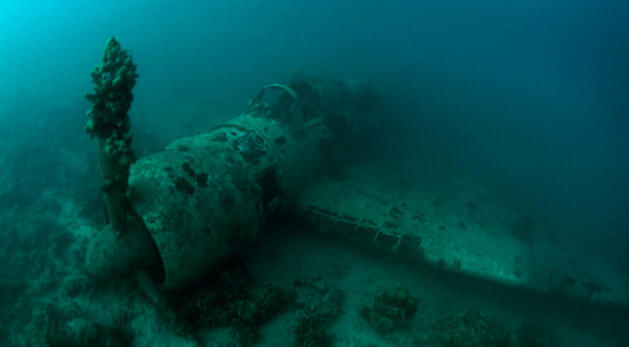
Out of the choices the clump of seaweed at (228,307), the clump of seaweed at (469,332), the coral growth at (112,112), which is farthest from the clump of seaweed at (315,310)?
the coral growth at (112,112)

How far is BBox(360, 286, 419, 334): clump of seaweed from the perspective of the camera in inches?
249

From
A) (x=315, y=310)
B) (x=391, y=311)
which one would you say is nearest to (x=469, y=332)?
(x=391, y=311)

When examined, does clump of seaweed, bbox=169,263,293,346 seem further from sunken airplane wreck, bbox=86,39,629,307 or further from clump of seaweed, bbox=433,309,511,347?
clump of seaweed, bbox=433,309,511,347

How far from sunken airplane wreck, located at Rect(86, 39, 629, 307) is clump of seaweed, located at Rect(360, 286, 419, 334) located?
3.73ft

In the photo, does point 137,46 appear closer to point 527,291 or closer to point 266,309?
point 266,309

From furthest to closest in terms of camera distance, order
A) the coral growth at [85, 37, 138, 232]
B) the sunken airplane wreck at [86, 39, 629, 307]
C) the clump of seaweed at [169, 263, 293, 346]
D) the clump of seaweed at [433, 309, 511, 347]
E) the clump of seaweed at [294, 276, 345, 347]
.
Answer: the clump of seaweed at [433, 309, 511, 347] < the clump of seaweed at [294, 276, 345, 347] < the clump of seaweed at [169, 263, 293, 346] < the sunken airplane wreck at [86, 39, 629, 307] < the coral growth at [85, 37, 138, 232]

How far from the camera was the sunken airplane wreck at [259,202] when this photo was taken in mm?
4668

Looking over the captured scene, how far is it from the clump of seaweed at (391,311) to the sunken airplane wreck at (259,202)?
1136 mm

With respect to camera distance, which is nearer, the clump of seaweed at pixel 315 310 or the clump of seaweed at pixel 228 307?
the clump of seaweed at pixel 228 307

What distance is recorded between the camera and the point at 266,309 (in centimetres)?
607

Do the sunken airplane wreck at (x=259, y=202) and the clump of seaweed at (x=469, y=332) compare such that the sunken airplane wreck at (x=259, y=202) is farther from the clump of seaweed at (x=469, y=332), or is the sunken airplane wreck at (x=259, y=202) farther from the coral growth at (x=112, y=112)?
the clump of seaweed at (x=469, y=332)

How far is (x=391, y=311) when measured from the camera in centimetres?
646

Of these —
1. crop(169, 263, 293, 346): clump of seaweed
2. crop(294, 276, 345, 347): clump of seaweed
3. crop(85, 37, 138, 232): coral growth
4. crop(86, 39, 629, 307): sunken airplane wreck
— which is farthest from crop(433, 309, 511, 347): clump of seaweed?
crop(85, 37, 138, 232): coral growth

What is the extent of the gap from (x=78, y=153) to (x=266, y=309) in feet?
36.7
